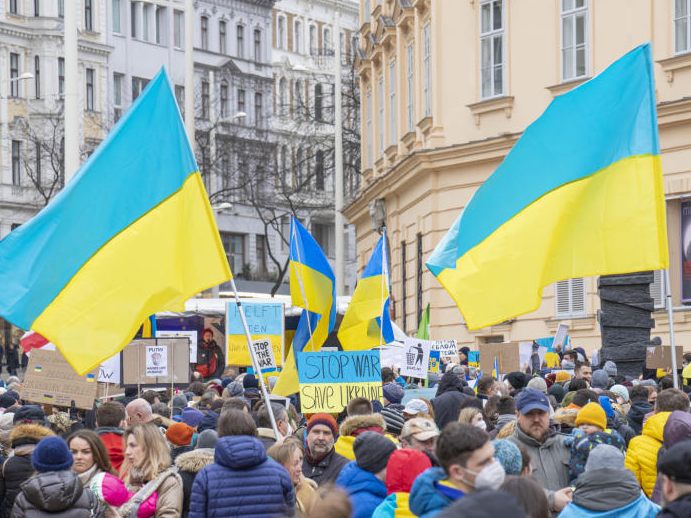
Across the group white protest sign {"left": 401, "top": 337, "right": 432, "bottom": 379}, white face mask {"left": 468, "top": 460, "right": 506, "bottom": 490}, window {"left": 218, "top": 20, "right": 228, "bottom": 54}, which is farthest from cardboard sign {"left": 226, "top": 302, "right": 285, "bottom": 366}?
window {"left": 218, "top": 20, "right": 228, "bottom": 54}

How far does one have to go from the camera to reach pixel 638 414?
40.5 feet

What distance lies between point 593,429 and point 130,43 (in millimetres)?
70309

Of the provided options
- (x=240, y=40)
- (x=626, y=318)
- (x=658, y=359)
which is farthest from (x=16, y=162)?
(x=658, y=359)

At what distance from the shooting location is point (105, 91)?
247 ft

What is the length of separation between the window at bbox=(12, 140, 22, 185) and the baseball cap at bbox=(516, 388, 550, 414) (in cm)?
6269

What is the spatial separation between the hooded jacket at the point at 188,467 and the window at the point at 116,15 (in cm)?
6961

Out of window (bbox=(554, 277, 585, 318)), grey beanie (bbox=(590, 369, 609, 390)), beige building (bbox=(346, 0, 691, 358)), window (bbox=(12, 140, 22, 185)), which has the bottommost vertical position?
grey beanie (bbox=(590, 369, 609, 390))

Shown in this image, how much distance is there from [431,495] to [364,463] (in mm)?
1666

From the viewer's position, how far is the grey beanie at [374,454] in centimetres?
845

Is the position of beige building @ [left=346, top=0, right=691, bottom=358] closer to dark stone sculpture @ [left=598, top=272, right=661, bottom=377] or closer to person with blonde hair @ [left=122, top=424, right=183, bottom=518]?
dark stone sculpture @ [left=598, top=272, right=661, bottom=377]

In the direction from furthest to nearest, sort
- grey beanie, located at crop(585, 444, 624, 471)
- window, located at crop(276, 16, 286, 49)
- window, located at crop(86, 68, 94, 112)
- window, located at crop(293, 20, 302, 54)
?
window, located at crop(293, 20, 302, 54) < window, located at crop(276, 16, 286, 49) < window, located at crop(86, 68, 94, 112) < grey beanie, located at crop(585, 444, 624, 471)

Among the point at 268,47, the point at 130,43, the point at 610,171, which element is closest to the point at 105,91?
the point at 130,43

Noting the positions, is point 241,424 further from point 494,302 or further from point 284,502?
point 494,302

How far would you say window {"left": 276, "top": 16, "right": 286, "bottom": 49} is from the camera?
89450 mm
